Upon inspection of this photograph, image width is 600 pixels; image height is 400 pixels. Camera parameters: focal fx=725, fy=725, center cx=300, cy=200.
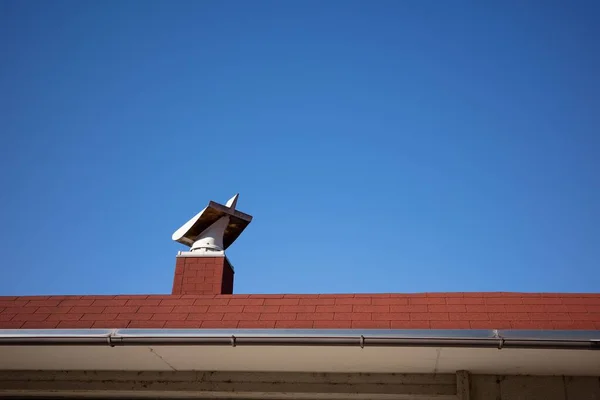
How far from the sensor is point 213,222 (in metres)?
9.86

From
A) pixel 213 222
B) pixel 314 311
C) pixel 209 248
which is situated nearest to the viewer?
pixel 314 311

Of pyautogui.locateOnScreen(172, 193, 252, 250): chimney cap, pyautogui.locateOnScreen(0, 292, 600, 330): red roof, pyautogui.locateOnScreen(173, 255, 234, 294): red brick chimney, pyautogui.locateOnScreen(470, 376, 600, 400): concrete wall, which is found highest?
pyautogui.locateOnScreen(172, 193, 252, 250): chimney cap

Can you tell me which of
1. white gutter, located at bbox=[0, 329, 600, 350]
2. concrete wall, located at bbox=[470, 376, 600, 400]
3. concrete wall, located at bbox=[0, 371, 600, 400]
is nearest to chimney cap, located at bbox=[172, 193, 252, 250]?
concrete wall, located at bbox=[0, 371, 600, 400]

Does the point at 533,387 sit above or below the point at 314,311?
below

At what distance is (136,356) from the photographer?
6930 millimetres

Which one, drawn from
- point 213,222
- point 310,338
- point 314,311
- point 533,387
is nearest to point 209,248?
point 213,222

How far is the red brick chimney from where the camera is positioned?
29.7ft

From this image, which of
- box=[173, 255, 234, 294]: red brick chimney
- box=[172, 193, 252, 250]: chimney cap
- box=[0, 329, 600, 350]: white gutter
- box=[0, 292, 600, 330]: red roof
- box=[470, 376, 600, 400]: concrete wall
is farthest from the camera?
box=[172, 193, 252, 250]: chimney cap

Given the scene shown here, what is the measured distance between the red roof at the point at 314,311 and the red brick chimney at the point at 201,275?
4.46 ft

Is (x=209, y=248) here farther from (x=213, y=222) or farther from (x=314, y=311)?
(x=314, y=311)

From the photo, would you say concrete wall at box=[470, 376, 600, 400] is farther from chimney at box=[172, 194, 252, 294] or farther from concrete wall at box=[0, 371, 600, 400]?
chimney at box=[172, 194, 252, 294]

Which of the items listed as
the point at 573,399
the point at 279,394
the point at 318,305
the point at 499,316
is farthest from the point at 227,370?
the point at 573,399

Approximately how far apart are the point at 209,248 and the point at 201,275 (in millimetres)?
533

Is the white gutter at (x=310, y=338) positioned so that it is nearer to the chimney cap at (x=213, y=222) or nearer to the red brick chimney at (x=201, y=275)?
the red brick chimney at (x=201, y=275)
